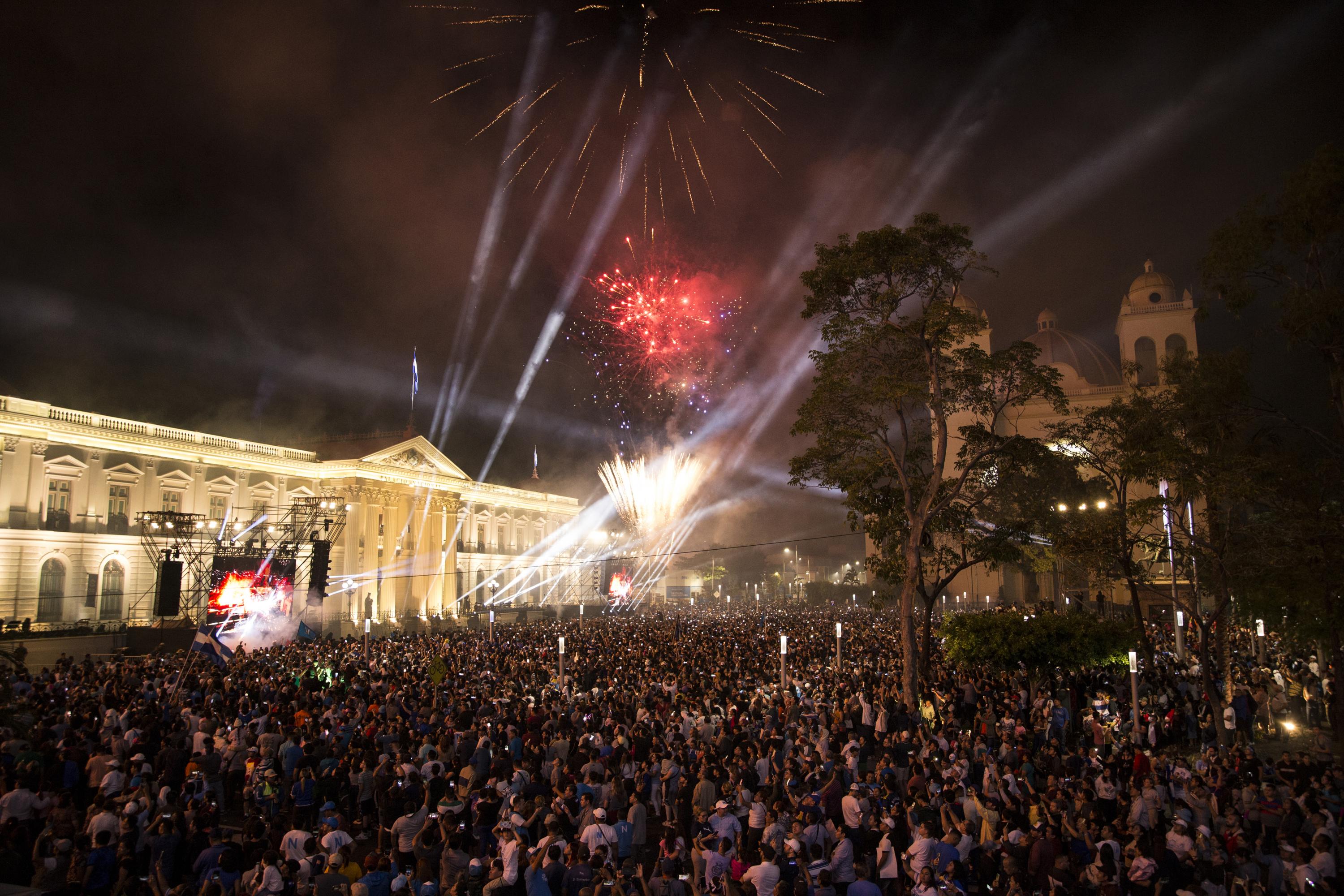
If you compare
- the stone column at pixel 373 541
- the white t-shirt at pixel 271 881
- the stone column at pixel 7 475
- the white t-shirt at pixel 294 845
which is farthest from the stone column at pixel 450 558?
the white t-shirt at pixel 271 881

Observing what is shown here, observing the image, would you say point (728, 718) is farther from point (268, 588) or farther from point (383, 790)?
point (268, 588)

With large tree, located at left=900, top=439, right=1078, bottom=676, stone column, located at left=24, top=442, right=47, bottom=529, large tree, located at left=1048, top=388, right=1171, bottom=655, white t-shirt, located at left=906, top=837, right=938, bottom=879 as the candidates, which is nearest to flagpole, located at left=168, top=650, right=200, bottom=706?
white t-shirt, located at left=906, top=837, right=938, bottom=879

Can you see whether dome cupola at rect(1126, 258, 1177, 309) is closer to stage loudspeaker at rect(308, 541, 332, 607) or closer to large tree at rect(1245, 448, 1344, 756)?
large tree at rect(1245, 448, 1344, 756)

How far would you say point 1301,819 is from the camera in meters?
9.52

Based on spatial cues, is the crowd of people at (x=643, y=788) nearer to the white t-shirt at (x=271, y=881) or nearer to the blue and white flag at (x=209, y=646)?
the white t-shirt at (x=271, y=881)

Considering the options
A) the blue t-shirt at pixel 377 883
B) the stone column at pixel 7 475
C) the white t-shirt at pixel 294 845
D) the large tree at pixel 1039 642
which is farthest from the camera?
the stone column at pixel 7 475

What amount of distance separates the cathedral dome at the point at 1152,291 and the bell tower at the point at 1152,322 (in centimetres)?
3

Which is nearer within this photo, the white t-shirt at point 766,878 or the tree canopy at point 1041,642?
the white t-shirt at point 766,878

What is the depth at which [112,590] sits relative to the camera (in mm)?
38875

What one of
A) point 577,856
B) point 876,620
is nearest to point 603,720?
point 577,856

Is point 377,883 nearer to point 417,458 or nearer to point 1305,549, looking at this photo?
point 1305,549

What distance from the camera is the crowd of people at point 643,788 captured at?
7562 millimetres

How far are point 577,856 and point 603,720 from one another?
826 centimetres

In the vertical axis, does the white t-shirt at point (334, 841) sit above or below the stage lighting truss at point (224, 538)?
below
